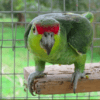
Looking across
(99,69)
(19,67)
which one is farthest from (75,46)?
(19,67)

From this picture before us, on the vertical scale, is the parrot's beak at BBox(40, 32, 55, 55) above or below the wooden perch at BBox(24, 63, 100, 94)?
above

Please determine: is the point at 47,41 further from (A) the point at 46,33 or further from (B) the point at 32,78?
(B) the point at 32,78

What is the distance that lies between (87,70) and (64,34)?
1.21 feet

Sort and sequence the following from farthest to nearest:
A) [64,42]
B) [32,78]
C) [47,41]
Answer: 1. [32,78]
2. [64,42]
3. [47,41]

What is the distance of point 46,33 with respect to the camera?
0.62 metres

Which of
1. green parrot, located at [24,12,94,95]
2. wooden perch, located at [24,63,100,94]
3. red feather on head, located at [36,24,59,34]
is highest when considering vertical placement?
red feather on head, located at [36,24,59,34]

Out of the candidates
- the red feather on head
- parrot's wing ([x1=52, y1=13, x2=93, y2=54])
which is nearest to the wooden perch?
parrot's wing ([x1=52, y1=13, x2=93, y2=54])

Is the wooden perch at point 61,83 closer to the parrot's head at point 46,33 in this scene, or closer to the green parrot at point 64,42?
the green parrot at point 64,42

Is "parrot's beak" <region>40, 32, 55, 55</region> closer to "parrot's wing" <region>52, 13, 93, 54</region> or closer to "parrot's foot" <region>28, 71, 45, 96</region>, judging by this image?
"parrot's wing" <region>52, 13, 93, 54</region>

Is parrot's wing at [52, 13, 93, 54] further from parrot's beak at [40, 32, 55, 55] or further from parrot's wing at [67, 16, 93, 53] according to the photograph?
parrot's beak at [40, 32, 55, 55]

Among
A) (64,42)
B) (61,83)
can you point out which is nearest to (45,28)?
(64,42)

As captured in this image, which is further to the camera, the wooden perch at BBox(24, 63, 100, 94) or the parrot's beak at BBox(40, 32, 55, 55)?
the wooden perch at BBox(24, 63, 100, 94)

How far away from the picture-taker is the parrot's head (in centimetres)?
62

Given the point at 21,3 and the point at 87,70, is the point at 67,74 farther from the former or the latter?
the point at 21,3
